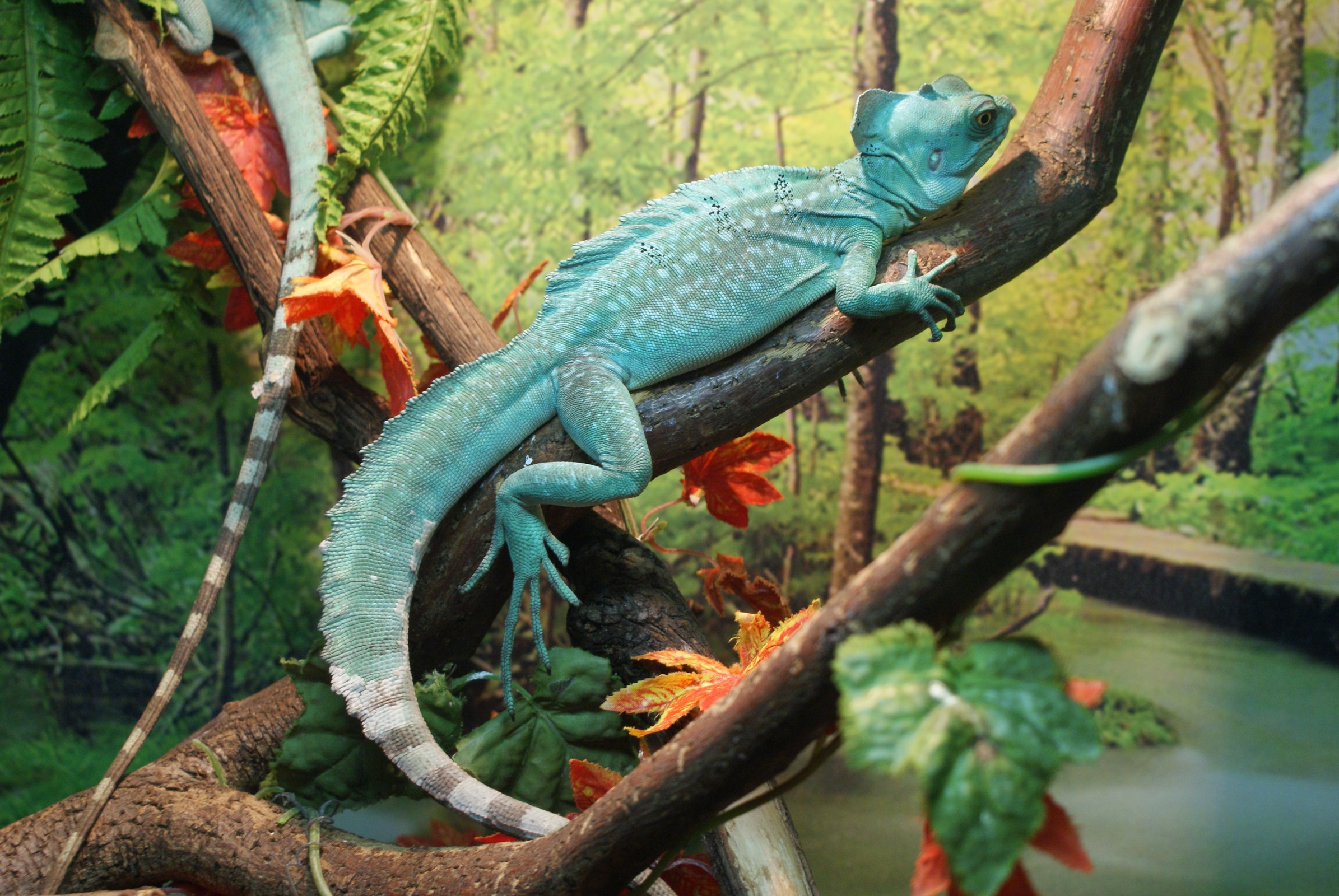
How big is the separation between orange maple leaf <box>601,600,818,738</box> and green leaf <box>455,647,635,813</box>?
0.13m

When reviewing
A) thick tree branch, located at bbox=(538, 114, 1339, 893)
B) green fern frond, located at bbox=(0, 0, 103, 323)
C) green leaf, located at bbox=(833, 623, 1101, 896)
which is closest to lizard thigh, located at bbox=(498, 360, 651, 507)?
thick tree branch, located at bbox=(538, 114, 1339, 893)

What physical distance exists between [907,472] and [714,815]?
2045 millimetres

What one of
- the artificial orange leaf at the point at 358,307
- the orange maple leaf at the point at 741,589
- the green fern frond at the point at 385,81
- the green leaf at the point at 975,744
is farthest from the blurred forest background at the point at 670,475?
the green leaf at the point at 975,744

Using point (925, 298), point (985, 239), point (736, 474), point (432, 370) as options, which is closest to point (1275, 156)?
point (985, 239)

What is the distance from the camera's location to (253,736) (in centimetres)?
223

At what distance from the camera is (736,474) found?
246 cm

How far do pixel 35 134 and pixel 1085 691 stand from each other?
327cm

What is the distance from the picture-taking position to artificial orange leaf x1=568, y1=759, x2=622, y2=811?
1.90 metres

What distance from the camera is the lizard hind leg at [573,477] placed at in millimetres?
1920

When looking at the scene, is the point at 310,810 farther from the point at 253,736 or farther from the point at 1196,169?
the point at 1196,169

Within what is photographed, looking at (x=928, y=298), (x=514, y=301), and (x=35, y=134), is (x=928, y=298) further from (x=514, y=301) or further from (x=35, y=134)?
(x=35, y=134)

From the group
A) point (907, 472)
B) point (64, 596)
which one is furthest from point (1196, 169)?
point (64, 596)

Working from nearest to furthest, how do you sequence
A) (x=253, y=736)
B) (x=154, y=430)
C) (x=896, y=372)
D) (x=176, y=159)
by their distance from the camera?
(x=253, y=736) < (x=176, y=159) < (x=896, y=372) < (x=154, y=430)

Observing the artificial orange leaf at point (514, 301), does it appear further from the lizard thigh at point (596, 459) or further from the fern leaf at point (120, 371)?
the fern leaf at point (120, 371)
